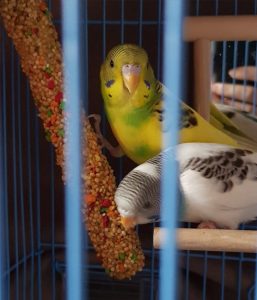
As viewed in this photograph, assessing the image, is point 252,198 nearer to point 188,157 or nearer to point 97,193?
point 188,157

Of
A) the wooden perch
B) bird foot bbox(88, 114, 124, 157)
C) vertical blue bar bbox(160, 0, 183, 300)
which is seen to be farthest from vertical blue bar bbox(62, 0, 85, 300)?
bird foot bbox(88, 114, 124, 157)

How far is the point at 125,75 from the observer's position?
0.65 meters

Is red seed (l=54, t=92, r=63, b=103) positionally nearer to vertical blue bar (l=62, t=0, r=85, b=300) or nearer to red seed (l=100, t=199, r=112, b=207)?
red seed (l=100, t=199, r=112, b=207)

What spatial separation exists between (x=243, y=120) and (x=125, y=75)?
0.24 m

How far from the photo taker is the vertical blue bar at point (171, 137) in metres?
0.30

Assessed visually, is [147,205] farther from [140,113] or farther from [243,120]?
[243,120]

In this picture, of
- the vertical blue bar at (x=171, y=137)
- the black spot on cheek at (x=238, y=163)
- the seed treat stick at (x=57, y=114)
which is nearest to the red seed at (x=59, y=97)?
the seed treat stick at (x=57, y=114)

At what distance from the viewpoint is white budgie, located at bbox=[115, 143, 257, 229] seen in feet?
1.88

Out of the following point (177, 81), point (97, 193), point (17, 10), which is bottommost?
point (97, 193)

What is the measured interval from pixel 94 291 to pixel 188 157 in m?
0.38

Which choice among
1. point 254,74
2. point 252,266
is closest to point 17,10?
point 254,74

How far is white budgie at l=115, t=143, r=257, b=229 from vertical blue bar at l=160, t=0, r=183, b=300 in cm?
24

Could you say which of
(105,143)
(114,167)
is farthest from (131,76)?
(114,167)

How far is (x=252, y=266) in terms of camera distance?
2.85ft
